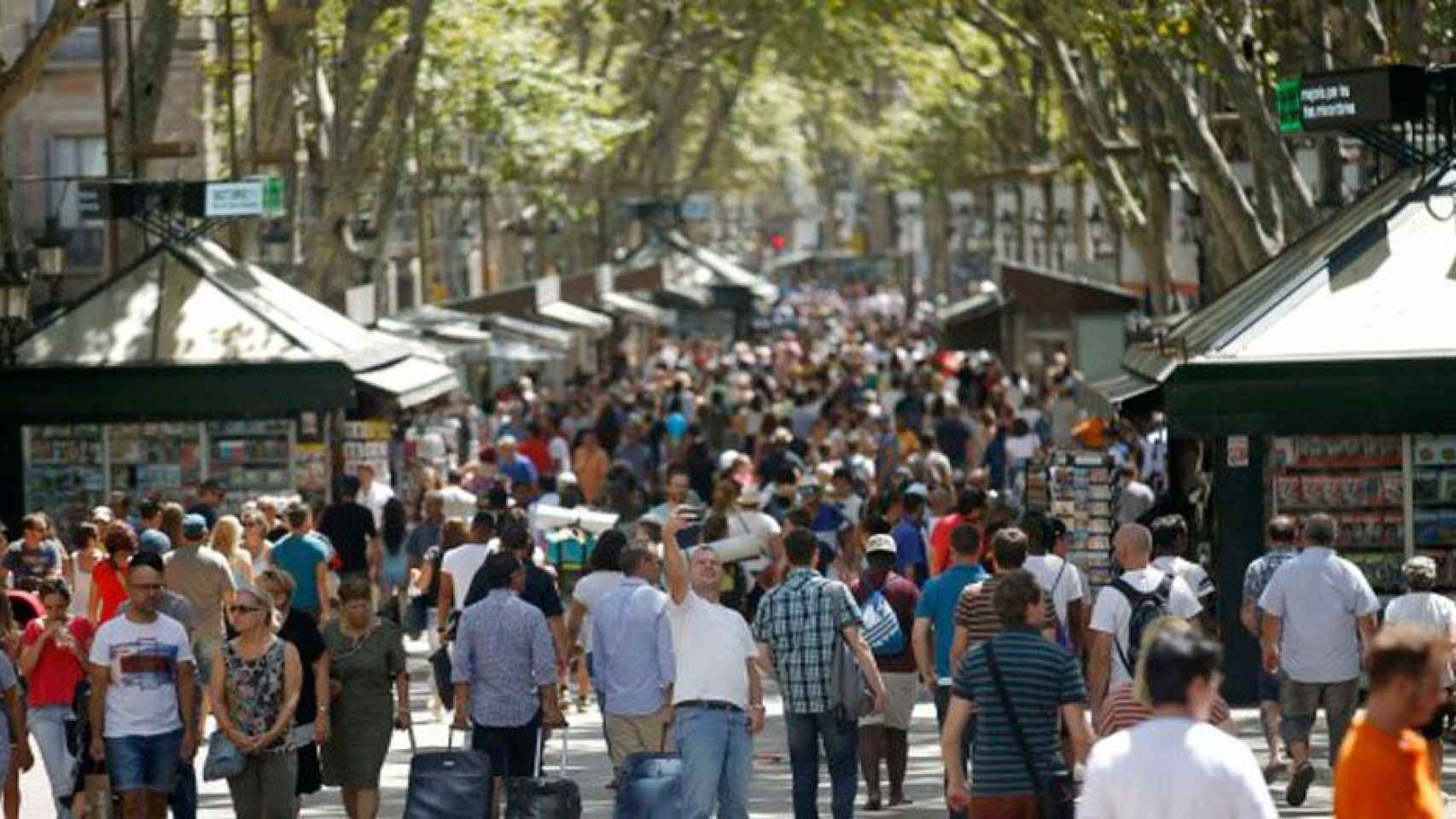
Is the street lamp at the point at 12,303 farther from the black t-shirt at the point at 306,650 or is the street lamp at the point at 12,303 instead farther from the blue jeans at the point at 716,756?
the blue jeans at the point at 716,756

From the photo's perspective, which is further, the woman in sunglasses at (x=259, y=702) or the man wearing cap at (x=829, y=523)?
the man wearing cap at (x=829, y=523)

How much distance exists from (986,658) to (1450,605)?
4.39m

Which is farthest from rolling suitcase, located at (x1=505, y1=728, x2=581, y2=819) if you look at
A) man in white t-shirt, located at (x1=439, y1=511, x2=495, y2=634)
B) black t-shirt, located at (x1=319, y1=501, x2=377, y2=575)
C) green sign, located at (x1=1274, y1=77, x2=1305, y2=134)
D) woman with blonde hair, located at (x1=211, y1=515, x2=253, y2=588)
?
black t-shirt, located at (x1=319, y1=501, x2=377, y2=575)

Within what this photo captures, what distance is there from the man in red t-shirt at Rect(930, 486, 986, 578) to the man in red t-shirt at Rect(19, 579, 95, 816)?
5.28 m

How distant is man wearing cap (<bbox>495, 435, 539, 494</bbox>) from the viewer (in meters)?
29.5

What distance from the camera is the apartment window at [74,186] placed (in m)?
47.2

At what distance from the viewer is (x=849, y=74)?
7619cm

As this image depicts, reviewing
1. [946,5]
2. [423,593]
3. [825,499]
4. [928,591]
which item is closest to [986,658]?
[928,591]

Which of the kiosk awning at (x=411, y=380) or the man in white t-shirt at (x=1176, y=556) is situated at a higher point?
the kiosk awning at (x=411, y=380)

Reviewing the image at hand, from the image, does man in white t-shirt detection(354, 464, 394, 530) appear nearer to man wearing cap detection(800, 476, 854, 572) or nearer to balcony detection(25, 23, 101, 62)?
man wearing cap detection(800, 476, 854, 572)

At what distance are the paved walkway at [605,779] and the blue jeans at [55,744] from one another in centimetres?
157

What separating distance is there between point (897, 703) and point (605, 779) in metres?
2.34

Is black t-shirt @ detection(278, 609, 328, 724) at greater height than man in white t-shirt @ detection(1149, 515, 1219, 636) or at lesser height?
lesser

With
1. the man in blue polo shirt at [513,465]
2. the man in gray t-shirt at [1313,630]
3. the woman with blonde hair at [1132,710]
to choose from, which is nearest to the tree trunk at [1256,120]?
the man in blue polo shirt at [513,465]
